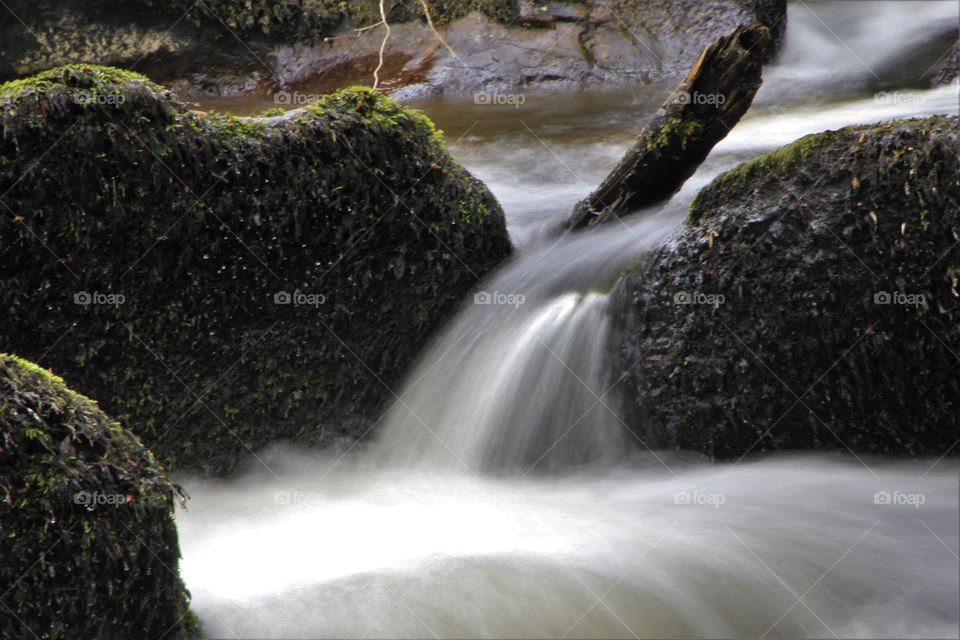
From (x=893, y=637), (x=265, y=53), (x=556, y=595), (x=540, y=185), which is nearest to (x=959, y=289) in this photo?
(x=893, y=637)

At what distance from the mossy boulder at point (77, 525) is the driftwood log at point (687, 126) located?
2.92 m

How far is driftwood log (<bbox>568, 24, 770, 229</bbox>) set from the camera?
4473mm

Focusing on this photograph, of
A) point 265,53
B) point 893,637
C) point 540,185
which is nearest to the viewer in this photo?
point 893,637

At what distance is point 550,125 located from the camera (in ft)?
25.2

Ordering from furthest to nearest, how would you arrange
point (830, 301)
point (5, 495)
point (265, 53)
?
point (265, 53) < point (830, 301) < point (5, 495)

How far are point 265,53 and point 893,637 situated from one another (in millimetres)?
7525

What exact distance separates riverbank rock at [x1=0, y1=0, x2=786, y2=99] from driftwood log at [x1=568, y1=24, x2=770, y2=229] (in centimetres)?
369

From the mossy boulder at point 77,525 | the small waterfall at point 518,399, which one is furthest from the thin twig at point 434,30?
the mossy boulder at point 77,525

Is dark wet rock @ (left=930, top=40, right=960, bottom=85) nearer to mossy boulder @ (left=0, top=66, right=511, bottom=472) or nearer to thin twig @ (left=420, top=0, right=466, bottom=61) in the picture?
thin twig @ (left=420, top=0, right=466, bottom=61)

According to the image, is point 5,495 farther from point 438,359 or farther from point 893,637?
point 893,637

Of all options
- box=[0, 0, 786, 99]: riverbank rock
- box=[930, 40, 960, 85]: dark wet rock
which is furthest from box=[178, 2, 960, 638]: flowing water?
box=[0, 0, 786, 99]: riverbank rock

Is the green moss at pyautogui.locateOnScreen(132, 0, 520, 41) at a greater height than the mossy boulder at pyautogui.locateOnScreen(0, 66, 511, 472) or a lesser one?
greater

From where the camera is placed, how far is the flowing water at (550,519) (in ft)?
11.2

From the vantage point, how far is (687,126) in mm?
4715
